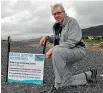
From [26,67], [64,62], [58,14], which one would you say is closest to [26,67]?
[26,67]

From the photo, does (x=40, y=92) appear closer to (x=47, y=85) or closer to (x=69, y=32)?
(x=47, y=85)

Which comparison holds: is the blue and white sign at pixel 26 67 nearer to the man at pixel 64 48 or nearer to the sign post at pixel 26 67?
the sign post at pixel 26 67

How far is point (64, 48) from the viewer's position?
6.84 meters

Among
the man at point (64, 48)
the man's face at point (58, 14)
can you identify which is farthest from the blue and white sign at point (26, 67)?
the man's face at point (58, 14)

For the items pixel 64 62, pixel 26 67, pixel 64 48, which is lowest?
pixel 26 67

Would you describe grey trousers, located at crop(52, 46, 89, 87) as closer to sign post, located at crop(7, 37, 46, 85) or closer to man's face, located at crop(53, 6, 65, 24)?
man's face, located at crop(53, 6, 65, 24)

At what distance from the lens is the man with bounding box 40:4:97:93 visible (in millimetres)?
6820

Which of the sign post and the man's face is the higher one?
the man's face

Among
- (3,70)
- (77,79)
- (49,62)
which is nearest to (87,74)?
(77,79)

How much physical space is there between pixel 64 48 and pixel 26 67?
4.05ft

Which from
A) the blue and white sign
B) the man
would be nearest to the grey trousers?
the man

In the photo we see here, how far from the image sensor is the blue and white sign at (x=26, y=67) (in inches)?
301

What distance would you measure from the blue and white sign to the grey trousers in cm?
71

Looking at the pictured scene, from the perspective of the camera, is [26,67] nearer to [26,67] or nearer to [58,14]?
[26,67]
